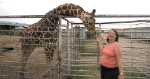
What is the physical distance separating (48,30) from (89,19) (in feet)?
3.48

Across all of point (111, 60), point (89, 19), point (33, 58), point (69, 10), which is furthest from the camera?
point (69, 10)

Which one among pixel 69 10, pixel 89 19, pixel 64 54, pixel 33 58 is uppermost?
pixel 69 10

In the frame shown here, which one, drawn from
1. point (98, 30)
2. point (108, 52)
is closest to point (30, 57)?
point (98, 30)

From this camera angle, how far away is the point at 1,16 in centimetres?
903

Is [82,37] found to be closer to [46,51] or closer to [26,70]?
[46,51]

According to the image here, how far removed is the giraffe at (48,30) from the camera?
9273 mm

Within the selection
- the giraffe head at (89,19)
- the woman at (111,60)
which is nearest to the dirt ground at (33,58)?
the giraffe head at (89,19)

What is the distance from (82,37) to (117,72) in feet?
8.17

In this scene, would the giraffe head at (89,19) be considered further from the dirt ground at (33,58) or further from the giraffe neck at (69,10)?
the dirt ground at (33,58)

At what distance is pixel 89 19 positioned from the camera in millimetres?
9344

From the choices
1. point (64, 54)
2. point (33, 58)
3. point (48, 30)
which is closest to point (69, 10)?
point (48, 30)

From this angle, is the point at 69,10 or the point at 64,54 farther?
the point at 69,10

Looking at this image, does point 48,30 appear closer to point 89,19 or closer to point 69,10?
point 69,10

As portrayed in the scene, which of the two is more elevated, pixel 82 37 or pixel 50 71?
pixel 82 37
